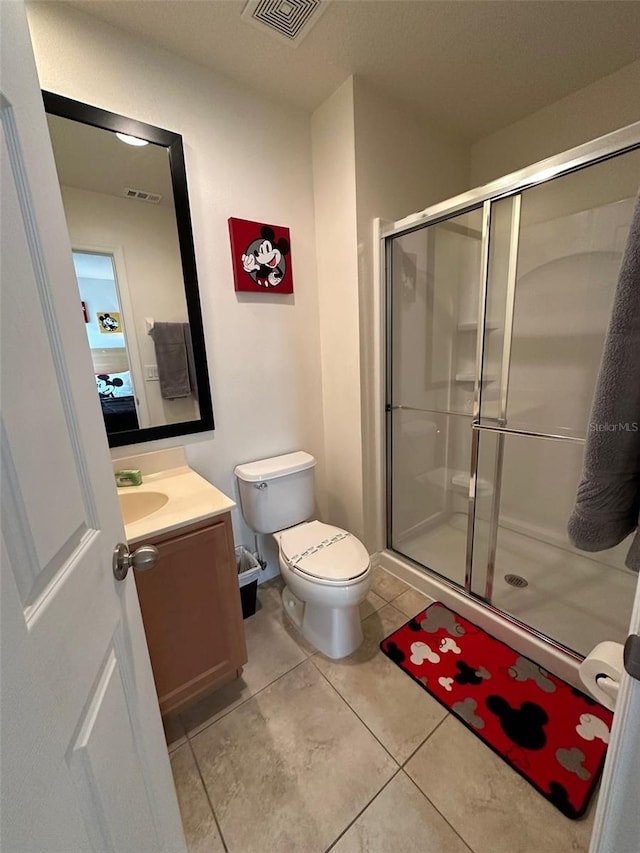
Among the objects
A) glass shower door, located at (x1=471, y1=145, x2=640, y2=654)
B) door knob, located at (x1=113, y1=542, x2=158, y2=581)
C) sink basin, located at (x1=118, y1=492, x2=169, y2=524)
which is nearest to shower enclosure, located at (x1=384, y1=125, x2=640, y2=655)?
glass shower door, located at (x1=471, y1=145, x2=640, y2=654)

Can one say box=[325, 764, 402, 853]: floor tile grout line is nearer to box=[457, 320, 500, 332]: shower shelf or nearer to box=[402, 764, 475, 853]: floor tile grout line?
box=[402, 764, 475, 853]: floor tile grout line

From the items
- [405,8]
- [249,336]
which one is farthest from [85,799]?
[405,8]

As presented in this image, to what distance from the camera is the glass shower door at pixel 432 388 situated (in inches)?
75.8

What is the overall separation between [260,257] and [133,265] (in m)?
0.57

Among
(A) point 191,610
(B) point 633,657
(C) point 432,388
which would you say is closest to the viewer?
(B) point 633,657

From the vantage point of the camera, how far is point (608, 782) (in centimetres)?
48

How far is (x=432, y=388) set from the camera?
7.22 feet

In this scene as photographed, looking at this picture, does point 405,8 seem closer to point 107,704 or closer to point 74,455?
point 74,455

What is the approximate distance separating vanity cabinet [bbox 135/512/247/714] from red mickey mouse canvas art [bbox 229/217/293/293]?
43.8 inches

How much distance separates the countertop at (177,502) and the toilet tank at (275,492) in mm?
277

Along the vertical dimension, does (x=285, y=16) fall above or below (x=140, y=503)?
above

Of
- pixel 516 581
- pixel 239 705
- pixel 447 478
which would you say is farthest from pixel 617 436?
pixel 447 478

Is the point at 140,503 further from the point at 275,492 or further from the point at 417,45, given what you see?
the point at 417,45

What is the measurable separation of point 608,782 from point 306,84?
2.34 meters
